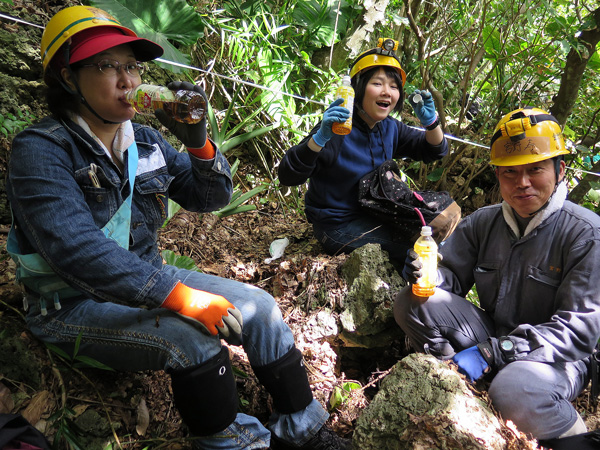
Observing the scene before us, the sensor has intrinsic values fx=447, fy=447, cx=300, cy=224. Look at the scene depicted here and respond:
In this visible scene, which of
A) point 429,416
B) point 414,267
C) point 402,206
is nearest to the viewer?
point 429,416

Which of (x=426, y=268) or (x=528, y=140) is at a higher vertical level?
(x=528, y=140)

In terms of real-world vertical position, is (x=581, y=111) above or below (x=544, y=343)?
above

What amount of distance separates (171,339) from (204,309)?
0.55 feet

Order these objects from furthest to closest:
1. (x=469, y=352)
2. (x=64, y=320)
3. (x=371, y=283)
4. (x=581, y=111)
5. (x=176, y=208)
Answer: (x=581, y=111) → (x=176, y=208) → (x=371, y=283) → (x=469, y=352) → (x=64, y=320)

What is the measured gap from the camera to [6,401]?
181cm

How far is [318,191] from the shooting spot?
3133 millimetres

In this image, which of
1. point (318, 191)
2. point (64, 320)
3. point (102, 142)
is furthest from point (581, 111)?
point (64, 320)

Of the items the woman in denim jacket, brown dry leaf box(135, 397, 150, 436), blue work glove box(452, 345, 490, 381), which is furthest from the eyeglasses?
blue work glove box(452, 345, 490, 381)

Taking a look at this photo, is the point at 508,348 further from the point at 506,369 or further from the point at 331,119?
the point at 331,119

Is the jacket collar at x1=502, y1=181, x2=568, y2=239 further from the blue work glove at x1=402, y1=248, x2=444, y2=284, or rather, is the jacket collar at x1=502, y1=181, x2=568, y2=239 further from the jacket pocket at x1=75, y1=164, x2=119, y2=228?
the jacket pocket at x1=75, y1=164, x2=119, y2=228

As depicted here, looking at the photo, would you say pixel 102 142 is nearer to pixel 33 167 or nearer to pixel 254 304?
pixel 33 167

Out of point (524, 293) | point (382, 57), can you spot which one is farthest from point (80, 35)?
point (524, 293)

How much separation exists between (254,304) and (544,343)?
126 cm

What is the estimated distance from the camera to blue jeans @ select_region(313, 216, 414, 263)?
310cm
